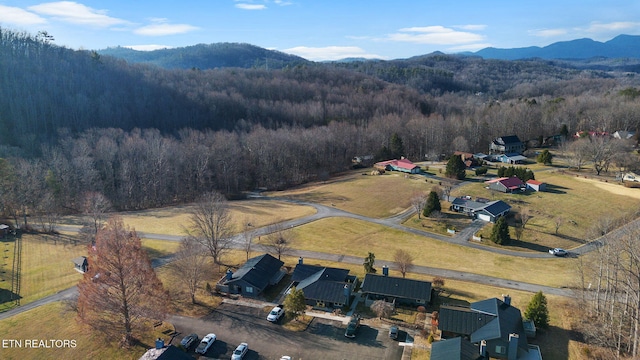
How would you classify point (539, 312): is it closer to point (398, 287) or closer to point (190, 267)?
point (398, 287)

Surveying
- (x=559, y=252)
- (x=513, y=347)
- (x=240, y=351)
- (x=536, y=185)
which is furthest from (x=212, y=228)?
(x=536, y=185)

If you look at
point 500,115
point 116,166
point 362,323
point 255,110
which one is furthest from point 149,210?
point 500,115

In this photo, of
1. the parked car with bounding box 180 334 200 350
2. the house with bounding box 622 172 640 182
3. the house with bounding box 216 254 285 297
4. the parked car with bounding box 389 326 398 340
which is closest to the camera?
the parked car with bounding box 180 334 200 350

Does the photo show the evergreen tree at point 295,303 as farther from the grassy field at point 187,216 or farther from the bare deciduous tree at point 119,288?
the grassy field at point 187,216

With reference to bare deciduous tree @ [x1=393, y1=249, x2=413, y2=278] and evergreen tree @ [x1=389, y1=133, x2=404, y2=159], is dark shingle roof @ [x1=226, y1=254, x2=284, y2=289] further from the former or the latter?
evergreen tree @ [x1=389, y1=133, x2=404, y2=159]

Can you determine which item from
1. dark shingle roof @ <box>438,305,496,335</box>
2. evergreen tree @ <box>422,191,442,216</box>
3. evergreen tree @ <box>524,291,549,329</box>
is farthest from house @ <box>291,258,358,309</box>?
evergreen tree @ <box>422,191,442,216</box>

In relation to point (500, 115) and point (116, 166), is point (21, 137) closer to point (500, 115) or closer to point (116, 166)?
point (116, 166)
